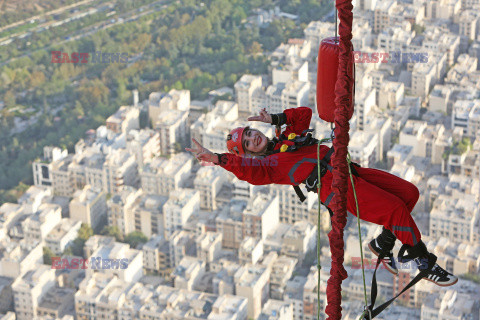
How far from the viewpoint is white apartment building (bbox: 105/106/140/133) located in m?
13.3

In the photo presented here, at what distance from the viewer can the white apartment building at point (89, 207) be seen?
446 inches

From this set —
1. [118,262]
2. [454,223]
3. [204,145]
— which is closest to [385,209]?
[118,262]

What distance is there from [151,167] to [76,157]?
1.13 metres

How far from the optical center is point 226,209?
36.2ft

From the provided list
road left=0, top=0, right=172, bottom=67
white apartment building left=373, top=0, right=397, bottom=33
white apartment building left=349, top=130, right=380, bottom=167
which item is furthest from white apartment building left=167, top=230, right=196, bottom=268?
white apartment building left=373, top=0, right=397, bottom=33

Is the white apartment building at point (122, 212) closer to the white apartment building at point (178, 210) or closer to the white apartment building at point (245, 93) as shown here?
the white apartment building at point (178, 210)

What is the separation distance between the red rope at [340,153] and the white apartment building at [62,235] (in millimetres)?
8061

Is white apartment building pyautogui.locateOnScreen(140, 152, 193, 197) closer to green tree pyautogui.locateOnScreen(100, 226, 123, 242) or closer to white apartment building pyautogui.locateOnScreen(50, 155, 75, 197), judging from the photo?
green tree pyautogui.locateOnScreen(100, 226, 123, 242)

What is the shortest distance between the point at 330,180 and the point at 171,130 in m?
9.77

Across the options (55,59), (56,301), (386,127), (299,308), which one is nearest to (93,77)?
(55,59)

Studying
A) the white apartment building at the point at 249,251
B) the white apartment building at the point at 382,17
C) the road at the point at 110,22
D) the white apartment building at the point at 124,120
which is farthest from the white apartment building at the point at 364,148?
the road at the point at 110,22

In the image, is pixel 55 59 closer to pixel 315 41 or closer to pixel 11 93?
pixel 11 93

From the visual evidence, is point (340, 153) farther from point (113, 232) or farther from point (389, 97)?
point (389, 97)

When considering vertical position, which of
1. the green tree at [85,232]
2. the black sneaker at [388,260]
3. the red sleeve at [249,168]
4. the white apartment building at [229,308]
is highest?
the red sleeve at [249,168]
